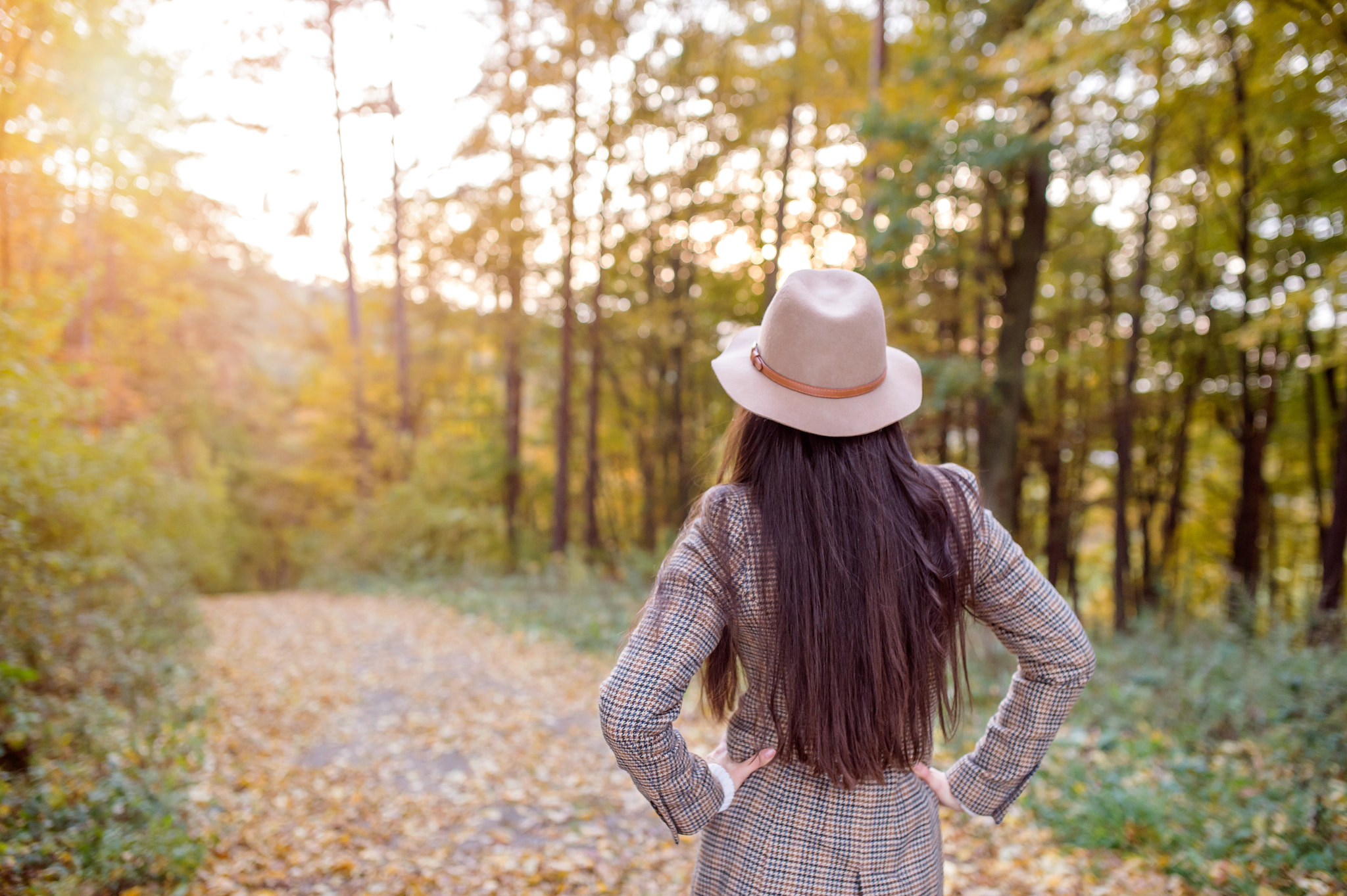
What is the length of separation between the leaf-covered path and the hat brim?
2994 millimetres

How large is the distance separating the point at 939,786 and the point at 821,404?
2.85ft

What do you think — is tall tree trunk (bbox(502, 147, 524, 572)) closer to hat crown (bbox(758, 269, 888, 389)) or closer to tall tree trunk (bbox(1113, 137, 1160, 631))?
tall tree trunk (bbox(1113, 137, 1160, 631))

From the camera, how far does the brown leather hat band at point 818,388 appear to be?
1346 mm

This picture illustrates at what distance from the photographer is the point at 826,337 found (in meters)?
1.36

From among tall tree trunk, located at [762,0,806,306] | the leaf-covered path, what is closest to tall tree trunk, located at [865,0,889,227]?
tall tree trunk, located at [762,0,806,306]

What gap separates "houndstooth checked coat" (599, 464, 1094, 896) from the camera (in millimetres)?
1259

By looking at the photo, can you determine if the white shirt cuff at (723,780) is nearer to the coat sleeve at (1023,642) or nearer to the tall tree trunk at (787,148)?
the coat sleeve at (1023,642)

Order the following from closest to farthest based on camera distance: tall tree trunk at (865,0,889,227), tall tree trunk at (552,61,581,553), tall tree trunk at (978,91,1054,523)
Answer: tall tree trunk at (865,0,889,227) → tall tree trunk at (978,91,1054,523) → tall tree trunk at (552,61,581,553)

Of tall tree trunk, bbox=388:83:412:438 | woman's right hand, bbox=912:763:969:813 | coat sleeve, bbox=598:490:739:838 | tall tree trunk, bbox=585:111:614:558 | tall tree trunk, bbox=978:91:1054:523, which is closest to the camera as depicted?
coat sleeve, bbox=598:490:739:838

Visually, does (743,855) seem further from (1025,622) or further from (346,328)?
(346,328)

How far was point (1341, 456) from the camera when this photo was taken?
6.54 meters

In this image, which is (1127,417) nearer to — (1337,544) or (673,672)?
(1337,544)

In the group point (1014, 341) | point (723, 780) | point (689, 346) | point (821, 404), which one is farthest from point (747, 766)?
point (689, 346)

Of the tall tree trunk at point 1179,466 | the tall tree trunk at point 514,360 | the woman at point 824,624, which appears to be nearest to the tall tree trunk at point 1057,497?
the tall tree trunk at point 1179,466
